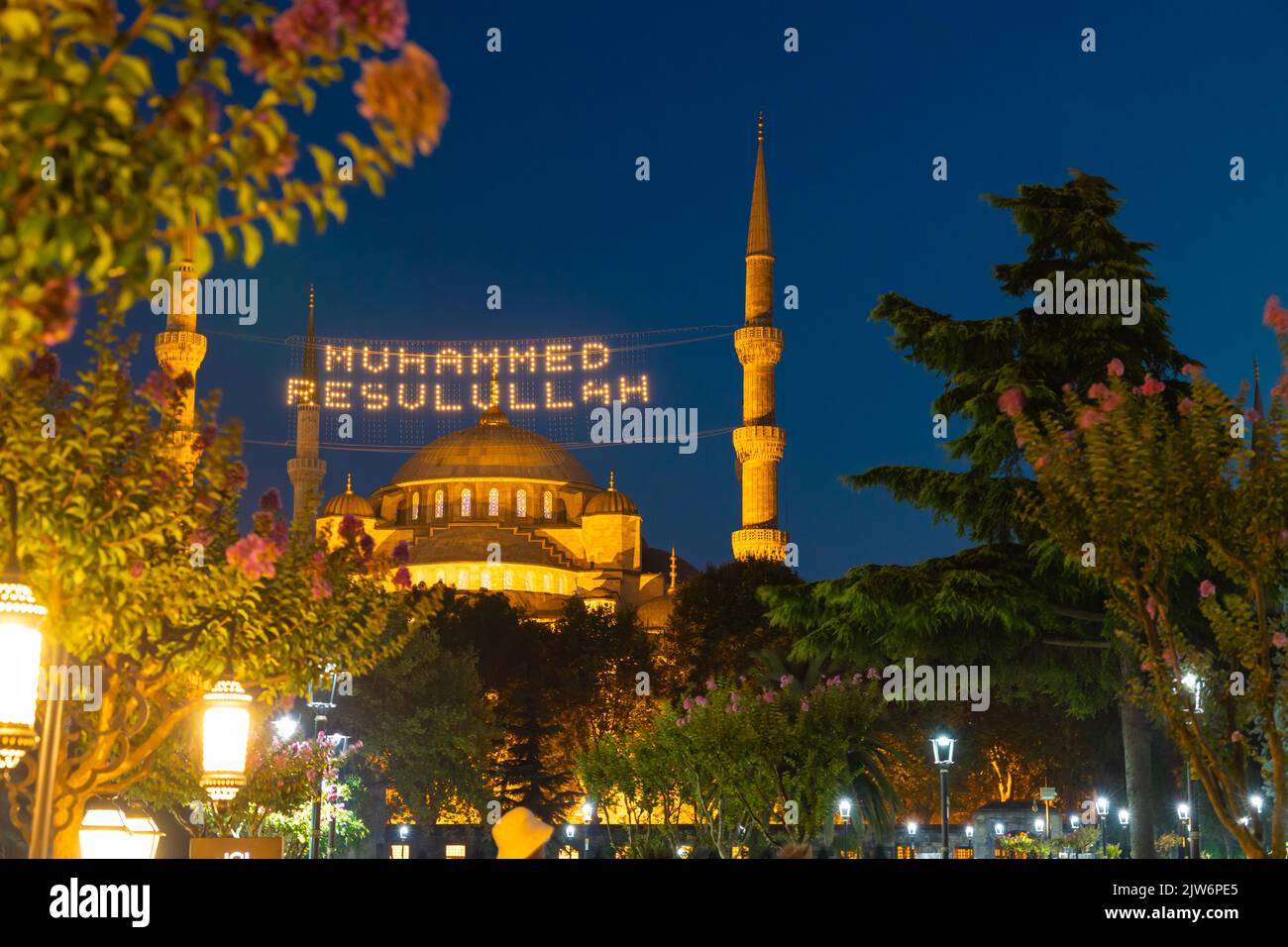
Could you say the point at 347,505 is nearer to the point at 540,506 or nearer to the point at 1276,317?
the point at 540,506

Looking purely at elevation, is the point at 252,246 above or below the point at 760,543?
below

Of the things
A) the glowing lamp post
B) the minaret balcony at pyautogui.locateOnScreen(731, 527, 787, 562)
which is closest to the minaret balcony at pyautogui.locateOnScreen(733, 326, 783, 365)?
the minaret balcony at pyautogui.locateOnScreen(731, 527, 787, 562)

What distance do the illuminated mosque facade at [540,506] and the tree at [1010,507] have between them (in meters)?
42.9

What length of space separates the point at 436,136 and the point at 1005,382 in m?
23.8

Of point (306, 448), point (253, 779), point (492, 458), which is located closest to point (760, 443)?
point (306, 448)

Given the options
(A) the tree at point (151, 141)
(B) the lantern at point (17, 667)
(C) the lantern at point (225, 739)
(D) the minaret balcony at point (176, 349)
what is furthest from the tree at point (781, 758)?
(D) the minaret balcony at point (176, 349)

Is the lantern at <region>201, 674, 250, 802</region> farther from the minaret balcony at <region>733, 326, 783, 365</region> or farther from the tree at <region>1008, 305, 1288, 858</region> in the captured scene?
the minaret balcony at <region>733, 326, 783, 365</region>

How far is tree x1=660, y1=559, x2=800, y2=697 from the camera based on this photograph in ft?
204

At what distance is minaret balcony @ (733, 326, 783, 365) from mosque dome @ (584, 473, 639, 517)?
116 ft

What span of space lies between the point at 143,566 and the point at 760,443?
6188cm

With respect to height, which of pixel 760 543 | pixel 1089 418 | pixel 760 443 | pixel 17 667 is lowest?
pixel 17 667

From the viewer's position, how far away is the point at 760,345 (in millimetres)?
72625
